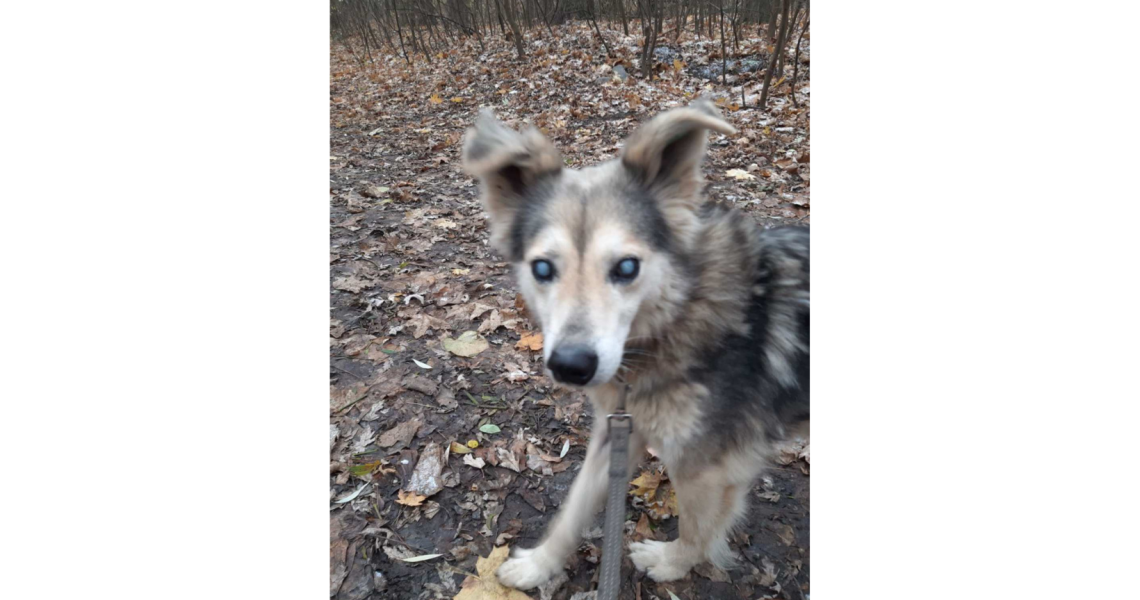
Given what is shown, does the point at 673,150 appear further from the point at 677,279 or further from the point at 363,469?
the point at 363,469

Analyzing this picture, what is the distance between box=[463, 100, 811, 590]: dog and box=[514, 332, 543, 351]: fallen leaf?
154 centimetres

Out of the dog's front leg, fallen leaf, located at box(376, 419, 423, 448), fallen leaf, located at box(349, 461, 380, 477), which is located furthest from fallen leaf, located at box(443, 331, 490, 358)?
the dog's front leg

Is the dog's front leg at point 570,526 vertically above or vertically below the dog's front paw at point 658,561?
above

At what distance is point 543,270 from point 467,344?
6.72 ft

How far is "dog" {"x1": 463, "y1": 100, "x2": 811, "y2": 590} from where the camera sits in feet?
5.41

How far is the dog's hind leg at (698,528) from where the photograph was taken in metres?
1.91

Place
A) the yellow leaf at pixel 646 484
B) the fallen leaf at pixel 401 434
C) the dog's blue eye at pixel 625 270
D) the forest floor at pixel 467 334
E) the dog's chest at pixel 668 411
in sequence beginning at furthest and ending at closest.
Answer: the fallen leaf at pixel 401 434 → the yellow leaf at pixel 646 484 → the forest floor at pixel 467 334 → the dog's chest at pixel 668 411 → the dog's blue eye at pixel 625 270

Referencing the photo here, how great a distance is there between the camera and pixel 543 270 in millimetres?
1655

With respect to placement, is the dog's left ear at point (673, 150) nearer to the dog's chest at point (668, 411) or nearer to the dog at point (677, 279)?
the dog at point (677, 279)

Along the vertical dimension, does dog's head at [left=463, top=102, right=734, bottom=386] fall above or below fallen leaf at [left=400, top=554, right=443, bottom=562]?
above

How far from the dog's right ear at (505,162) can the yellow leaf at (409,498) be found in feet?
4.59

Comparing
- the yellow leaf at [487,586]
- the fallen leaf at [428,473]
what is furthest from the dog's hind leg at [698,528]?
the fallen leaf at [428,473]

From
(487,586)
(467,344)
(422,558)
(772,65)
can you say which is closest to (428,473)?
(422,558)

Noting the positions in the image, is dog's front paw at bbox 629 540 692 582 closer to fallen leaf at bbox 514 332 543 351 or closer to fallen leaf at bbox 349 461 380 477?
fallen leaf at bbox 349 461 380 477
